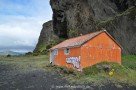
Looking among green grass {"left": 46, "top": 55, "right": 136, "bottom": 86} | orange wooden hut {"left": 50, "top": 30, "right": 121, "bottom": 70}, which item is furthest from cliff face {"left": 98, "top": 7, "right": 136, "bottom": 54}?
green grass {"left": 46, "top": 55, "right": 136, "bottom": 86}

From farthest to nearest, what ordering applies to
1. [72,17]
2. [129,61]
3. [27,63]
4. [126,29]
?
[72,17]
[27,63]
[126,29]
[129,61]

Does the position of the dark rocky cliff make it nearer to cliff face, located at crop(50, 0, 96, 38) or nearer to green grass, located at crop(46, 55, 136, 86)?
cliff face, located at crop(50, 0, 96, 38)

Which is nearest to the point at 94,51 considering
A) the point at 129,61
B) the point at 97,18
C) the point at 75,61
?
the point at 75,61

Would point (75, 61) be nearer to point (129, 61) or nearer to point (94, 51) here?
point (94, 51)

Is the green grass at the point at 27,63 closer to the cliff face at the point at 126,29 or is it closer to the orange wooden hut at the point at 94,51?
the orange wooden hut at the point at 94,51

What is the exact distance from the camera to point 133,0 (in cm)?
6912

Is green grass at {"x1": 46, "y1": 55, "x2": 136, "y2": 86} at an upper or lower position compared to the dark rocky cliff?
lower

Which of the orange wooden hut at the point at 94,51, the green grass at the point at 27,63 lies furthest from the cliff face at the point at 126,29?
the green grass at the point at 27,63

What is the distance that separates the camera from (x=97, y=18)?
7450cm

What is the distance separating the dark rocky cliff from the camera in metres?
63.1

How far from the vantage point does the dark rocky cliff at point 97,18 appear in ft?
207

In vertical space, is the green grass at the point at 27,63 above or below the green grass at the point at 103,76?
above

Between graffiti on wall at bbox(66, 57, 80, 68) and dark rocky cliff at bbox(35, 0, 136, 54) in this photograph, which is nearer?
graffiti on wall at bbox(66, 57, 80, 68)

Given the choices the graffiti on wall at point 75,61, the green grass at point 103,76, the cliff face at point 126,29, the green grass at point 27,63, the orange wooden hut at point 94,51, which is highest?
the cliff face at point 126,29
